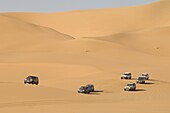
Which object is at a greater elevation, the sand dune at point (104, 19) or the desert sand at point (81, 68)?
the sand dune at point (104, 19)

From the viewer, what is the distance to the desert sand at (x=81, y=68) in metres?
26.8

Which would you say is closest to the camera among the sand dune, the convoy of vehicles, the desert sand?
the desert sand

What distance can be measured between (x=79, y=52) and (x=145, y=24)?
7747 centimetres

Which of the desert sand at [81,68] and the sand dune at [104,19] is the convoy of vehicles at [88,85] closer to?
the desert sand at [81,68]

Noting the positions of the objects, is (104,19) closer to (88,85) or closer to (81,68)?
(81,68)

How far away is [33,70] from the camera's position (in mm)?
52375

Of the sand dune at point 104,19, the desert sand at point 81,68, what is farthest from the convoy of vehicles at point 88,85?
the sand dune at point 104,19

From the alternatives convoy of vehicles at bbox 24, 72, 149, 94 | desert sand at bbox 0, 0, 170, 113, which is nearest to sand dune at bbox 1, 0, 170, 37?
desert sand at bbox 0, 0, 170, 113

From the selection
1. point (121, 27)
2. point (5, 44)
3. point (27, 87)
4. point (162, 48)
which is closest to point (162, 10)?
point (121, 27)

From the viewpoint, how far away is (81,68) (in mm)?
52750

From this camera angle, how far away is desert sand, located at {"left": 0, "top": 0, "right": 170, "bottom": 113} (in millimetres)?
26766

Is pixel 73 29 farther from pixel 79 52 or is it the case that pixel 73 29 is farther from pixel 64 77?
pixel 64 77

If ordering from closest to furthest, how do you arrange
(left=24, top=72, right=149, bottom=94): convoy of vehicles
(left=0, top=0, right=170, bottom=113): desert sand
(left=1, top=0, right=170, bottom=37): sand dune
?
(left=0, top=0, right=170, bottom=113): desert sand, (left=24, top=72, right=149, bottom=94): convoy of vehicles, (left=1, top=0, right=170, bottom=37): sand dune

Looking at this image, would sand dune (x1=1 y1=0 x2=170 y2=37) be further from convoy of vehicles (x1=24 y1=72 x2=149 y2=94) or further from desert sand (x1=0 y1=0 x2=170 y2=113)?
convoy of vehicles (x1=24 y1=72 x2=149 y2=94)
